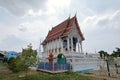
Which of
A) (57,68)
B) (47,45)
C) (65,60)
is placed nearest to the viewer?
(57,68)

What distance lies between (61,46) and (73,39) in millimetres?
2343

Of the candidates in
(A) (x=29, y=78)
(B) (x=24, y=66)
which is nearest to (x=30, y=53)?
(B) (x=24, y=66)

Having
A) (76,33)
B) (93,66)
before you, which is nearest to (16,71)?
(93,66)

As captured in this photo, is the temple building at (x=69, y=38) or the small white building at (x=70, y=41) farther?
the temple building at (x=69, y=38)

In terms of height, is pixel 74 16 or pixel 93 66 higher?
pixel 74 16

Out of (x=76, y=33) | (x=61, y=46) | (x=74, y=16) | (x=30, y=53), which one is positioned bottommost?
(x=30, y=53)

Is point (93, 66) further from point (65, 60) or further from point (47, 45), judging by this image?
point (47, 45)

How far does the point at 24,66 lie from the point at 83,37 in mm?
12608

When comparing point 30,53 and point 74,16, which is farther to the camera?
point 74,16

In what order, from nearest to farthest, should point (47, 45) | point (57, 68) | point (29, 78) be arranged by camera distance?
point (29, 78) → point (57, 68) → point (47, 45)

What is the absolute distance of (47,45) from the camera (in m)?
27.9

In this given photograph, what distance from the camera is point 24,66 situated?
13.4 m

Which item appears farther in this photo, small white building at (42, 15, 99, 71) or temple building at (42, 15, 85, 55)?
temple building at (42, 15, 85, 55)

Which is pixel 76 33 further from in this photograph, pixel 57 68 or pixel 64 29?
pixel 57 68
